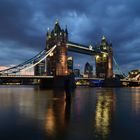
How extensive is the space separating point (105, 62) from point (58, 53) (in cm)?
5779

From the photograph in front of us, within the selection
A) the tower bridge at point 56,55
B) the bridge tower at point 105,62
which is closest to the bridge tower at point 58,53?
the tower bridge at point 56,55

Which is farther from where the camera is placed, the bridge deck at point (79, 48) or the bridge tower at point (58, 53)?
the bridge deck at point (79, 48)

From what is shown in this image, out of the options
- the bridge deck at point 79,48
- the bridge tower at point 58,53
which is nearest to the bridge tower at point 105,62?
the bridge deck at point 79,48

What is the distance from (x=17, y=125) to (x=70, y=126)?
3.29 meters

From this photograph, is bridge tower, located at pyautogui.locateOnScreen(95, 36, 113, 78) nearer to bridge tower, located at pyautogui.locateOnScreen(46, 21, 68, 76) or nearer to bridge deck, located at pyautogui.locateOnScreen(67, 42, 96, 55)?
bridge deck, located at pyautogui.locateOnScreen(67, 42, 96, 55)

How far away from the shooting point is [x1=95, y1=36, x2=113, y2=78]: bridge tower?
157125 mm

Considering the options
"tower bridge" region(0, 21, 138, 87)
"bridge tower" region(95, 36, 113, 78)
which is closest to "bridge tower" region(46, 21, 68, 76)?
"tower bridge" region(0, 21, 138, 87)

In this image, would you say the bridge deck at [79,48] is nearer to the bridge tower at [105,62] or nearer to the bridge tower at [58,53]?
the bridge tower at [58,53]

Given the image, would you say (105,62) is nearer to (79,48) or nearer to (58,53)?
(79,48)

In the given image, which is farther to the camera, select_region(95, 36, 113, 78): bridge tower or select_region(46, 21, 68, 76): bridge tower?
select_region(95, 36, 113, 78): bridge tower

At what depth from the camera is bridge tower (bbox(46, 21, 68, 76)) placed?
104m

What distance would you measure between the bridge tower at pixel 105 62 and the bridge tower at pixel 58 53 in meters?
47.8

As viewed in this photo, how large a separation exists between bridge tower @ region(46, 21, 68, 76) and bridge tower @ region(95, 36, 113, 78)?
47850mm

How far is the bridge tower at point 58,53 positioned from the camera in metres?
104
